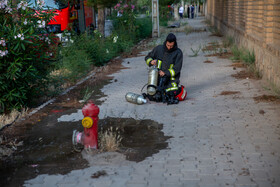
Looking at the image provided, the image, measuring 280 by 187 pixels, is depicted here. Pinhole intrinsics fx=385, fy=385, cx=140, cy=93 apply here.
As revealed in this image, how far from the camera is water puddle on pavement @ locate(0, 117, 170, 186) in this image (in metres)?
4.78

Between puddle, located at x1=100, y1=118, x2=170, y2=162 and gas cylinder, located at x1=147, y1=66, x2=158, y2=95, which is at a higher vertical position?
gas cylinder, located at x1=147, y1=66, x2=158, y2=95

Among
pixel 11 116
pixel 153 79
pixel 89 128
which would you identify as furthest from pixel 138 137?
pixel 11 116

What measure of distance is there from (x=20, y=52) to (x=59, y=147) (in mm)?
2470

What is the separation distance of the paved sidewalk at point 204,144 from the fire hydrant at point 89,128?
0.41 m

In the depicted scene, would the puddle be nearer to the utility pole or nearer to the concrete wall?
the concrete wall

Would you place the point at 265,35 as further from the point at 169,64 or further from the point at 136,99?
the point at 136,99

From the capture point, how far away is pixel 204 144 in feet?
17.7

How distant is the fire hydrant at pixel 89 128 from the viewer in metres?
5.05

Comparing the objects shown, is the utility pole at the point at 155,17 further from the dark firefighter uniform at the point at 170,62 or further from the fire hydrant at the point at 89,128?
the fire hydrant at the point at 89,128

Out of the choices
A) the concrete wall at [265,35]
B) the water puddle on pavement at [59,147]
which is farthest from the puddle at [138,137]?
the concrete wall at [265,35]

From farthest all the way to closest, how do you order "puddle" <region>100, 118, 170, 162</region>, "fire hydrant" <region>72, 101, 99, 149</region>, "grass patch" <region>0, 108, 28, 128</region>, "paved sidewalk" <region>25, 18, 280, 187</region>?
1. "grass patch" <region>0, 108, 28, 128</region>
2. "puddle" <region>100, 118, 170, 162</region>
3. "fire hydrant" <region>72, 101, 99, 149</region>
4. "paved sidewalk" <region>25, 18, 280, 187</region>

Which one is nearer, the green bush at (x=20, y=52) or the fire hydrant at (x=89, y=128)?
the fire hydrant at (x=89, y=128)

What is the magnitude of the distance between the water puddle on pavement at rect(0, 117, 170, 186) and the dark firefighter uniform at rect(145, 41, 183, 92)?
1.51 meters

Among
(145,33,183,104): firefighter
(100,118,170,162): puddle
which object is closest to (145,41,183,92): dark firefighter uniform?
(145,33,183,104): firefighter
